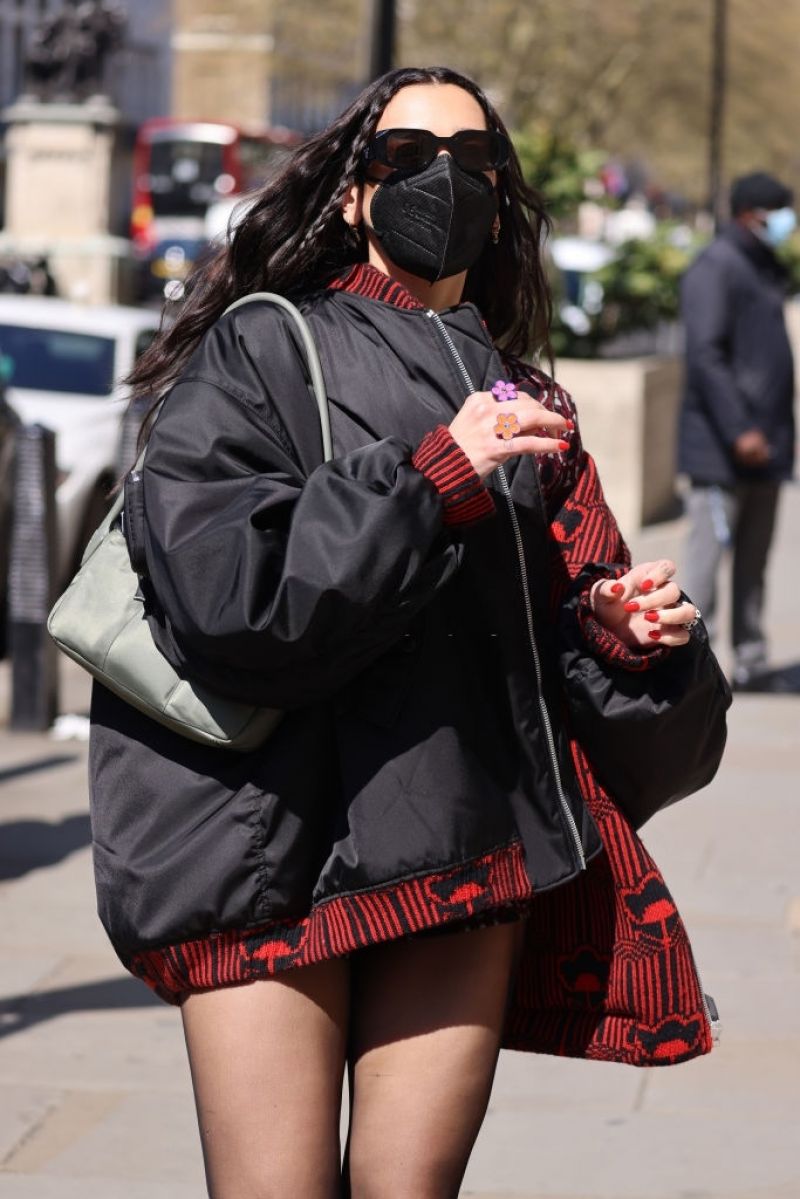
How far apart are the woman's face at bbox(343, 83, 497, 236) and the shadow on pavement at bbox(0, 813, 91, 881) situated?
381 cm

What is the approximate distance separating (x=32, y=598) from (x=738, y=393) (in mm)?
2881

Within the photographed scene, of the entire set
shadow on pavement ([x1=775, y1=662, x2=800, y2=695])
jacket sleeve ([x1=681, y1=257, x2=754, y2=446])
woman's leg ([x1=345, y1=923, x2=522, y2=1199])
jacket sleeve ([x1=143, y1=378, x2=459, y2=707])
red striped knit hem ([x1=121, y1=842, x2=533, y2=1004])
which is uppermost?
jacket sleeve ([x1=143, y1=378, x2=459, y2=707])

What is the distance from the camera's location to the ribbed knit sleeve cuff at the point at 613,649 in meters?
2.54

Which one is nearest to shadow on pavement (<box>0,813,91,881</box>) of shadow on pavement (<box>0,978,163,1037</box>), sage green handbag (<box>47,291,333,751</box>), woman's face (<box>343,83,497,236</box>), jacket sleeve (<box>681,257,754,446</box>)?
shadow on pavement (<box>0,978,163,1037</box>)

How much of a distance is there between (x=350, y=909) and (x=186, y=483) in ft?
1.64

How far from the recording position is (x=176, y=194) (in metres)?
38.1

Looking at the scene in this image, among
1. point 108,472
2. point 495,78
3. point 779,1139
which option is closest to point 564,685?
point 779,1139

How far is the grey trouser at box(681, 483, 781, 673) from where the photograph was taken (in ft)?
28.3

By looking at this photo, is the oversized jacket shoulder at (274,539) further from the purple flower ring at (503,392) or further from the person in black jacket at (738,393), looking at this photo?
the person in black jacket at (738,393)

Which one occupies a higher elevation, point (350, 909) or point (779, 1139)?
point (350, 909)

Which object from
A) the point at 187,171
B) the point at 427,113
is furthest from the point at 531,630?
the point at 187,171

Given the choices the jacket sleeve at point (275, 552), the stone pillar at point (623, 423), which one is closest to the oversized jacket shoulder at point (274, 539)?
the jacket sleeve at point (275, 552)

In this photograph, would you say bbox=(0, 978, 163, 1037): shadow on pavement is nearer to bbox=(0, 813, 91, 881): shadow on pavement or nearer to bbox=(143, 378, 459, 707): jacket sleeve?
bbox=(0, 813, 91, 881): shadow on pavement

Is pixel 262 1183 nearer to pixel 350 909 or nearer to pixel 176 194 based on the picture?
pixel 350 909
